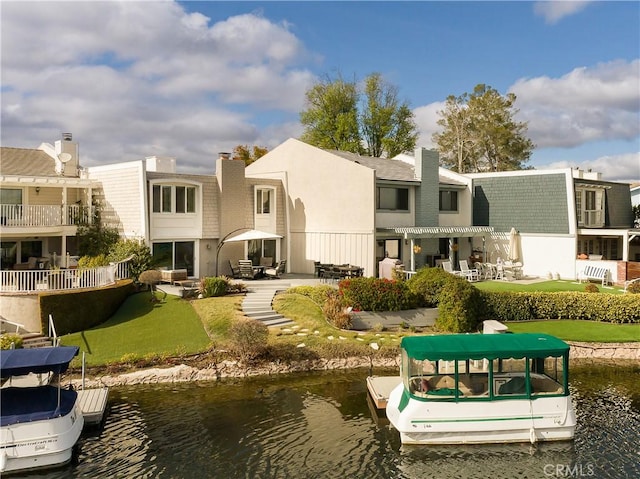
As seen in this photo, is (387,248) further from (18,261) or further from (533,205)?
(18,261)

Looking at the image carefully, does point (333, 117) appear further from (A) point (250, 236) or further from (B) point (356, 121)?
(A) point (250, 236)

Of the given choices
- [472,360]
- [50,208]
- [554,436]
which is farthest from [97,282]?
[554,436]

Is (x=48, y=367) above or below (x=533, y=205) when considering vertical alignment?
below

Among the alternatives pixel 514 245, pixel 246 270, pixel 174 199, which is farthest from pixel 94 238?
pixel 514 245

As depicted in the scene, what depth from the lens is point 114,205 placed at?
29.3 m

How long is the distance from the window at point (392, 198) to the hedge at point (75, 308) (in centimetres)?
1727

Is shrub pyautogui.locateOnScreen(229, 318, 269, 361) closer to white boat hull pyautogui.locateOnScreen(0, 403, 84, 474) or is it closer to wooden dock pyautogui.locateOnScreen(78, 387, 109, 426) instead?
wooden dock pyautogui.locateOnScreen(78, 387, 109, 426)

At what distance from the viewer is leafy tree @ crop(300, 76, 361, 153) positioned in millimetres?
58156

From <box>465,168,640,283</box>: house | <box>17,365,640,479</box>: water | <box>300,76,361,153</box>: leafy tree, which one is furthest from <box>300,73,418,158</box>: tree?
<box>17,365,640,479</box>: water

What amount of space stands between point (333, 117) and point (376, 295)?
1540 inches

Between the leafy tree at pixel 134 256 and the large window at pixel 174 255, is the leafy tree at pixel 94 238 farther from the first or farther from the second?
the large window at pixel 174 255

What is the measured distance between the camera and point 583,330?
23.1m

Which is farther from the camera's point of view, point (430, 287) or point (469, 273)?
point (469, 273)

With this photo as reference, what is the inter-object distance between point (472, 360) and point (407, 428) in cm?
278
